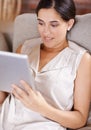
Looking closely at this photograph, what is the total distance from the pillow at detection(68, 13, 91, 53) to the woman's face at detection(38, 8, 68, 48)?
142mm

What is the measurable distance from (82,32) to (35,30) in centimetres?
30

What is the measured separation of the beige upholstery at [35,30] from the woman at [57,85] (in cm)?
9

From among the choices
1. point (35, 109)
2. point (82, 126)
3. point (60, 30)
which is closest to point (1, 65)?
point (35, 109)

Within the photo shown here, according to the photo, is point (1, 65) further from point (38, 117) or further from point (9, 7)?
point (9, 7)

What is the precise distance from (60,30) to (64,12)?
3.5 inches

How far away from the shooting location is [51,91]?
133cm

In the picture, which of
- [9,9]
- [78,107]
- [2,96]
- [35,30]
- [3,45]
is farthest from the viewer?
[9,9]

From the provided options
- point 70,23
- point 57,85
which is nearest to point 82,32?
point 70,23

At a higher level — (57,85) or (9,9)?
(9,9)

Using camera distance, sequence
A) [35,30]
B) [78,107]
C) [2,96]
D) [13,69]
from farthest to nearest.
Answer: [35,30] < [2,96] < [78,107] < [13,69]

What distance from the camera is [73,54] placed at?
137 cm

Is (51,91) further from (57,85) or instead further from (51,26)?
(51,26)

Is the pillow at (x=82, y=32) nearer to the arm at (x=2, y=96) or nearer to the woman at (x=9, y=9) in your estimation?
the arm at (x=2, y=96)

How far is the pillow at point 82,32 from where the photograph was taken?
57.7 inches
